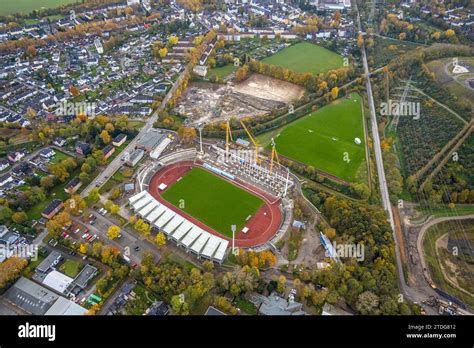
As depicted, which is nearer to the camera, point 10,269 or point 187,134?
point 10,269

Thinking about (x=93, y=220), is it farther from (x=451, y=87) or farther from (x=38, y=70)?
(x=451, y=87)

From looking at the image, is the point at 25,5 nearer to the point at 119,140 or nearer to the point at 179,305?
the point at 119,140

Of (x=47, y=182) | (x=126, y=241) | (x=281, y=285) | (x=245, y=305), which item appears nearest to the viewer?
(x=245, y=305)

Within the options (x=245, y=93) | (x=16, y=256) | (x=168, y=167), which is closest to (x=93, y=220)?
(x=16, y=256)

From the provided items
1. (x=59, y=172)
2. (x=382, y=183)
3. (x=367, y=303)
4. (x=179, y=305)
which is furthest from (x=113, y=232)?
(x=382, y=183)

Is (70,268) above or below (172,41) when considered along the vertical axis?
below

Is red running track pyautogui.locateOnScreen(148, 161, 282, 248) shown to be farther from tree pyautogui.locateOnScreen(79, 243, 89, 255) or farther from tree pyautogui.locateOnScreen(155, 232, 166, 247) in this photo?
tree pyautogui.locateOnScreen(79, 243, 89, 255)

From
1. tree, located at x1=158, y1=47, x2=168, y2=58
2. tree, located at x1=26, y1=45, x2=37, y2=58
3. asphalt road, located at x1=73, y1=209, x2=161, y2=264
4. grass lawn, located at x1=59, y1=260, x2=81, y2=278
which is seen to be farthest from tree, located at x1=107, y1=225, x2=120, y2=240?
tree, located at x1=26, y1=45, x2=37, y2=58

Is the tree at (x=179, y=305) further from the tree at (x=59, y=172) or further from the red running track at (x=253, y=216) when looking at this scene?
the tree at (x=59, y=172)
